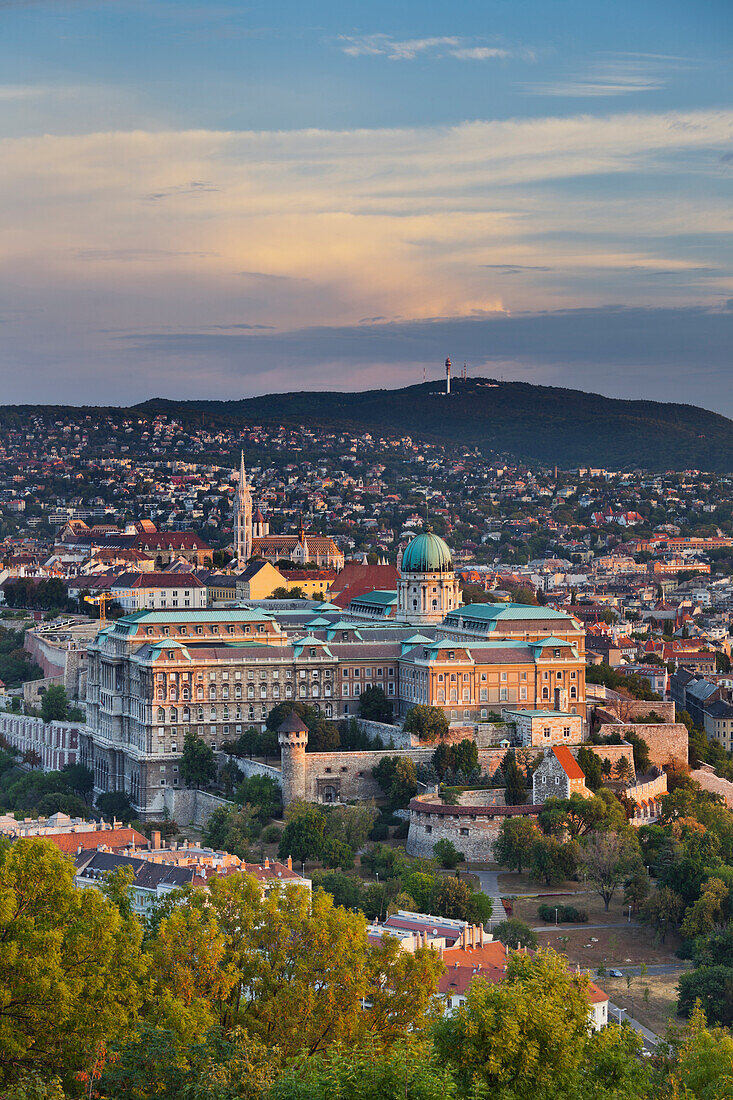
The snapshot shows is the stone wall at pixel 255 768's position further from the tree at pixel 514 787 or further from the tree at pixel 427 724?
the tree at pixel 514 787

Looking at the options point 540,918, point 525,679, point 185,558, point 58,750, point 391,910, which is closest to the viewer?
point 391,910

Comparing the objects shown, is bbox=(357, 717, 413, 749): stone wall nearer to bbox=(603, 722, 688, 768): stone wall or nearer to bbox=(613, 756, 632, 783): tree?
bbox=(613, 756, 632, 783): tree

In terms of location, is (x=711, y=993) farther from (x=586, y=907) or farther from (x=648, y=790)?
(x=648, y=790)

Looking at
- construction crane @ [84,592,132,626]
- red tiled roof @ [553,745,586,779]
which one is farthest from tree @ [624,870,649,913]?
construction crane @ [84,592,132,626]

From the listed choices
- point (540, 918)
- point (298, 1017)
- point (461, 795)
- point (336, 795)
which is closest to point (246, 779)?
point (336, 795)

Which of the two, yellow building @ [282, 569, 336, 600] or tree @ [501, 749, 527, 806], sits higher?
yellow building @ [282, 569, 336, 600]

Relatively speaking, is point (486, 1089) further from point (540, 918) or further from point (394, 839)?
point (394, 839)
